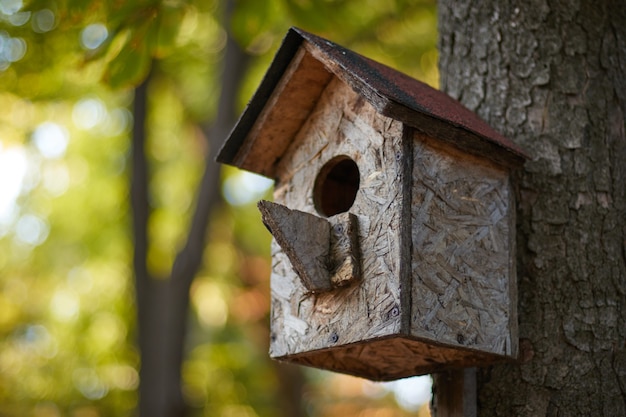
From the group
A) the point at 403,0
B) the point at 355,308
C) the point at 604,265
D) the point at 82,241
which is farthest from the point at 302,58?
the point at 82,241

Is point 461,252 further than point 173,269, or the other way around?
point 173,269

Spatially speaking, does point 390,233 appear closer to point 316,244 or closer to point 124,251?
point 316,244

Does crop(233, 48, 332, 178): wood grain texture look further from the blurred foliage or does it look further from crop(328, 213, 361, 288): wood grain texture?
the blurred foliage

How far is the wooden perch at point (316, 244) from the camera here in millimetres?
2699

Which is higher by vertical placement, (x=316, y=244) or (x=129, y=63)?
(x=129, y=63)

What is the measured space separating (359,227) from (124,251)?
809 centimetres

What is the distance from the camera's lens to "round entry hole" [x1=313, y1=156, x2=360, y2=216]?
3.22 metres

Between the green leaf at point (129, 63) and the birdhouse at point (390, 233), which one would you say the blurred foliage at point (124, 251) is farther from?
the birdhouse at point (390, 233)

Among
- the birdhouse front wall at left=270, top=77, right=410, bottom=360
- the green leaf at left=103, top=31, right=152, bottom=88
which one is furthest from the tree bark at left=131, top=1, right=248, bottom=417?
the birdhouse front wall at left=270, top=77, right=410, bottom=360

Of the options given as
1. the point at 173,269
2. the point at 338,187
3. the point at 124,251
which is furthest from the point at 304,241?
the point at 124,251

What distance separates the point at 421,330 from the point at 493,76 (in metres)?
1.33

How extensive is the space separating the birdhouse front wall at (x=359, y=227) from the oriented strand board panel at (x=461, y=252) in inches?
2.9

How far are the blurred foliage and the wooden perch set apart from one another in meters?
4.92

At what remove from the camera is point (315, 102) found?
129 inches
